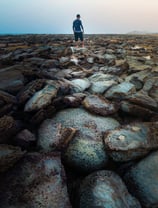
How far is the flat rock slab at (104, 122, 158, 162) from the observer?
296 cm

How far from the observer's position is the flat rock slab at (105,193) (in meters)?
2.29

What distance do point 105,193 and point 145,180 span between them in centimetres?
57

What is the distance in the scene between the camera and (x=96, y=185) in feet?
8.16

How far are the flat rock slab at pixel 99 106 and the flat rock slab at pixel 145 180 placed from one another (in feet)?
4.18

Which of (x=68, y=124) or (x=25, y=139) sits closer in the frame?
(x=25, y=139)

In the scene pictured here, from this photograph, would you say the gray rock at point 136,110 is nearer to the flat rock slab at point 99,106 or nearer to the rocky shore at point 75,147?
the rocky shore at point 75,147

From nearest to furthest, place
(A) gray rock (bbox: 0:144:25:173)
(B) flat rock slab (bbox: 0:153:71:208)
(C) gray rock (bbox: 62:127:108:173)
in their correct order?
(B) flat rock slab (bbox: 0:153:71:208)
(A) gray rock (bbox: 0:144:25:173)
(C) gray rock (bbox: 62:127:108:173)

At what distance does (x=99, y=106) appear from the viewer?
13.4 feet

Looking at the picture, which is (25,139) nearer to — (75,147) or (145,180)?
(75,147)

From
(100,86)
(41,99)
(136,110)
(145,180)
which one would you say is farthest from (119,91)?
(145,180)

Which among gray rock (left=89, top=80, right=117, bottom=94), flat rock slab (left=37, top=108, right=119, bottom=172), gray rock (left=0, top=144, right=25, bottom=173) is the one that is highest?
gray rock (left=0, top=144, right=25, bottom=173)

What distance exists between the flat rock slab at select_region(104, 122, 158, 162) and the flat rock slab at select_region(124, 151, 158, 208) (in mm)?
141

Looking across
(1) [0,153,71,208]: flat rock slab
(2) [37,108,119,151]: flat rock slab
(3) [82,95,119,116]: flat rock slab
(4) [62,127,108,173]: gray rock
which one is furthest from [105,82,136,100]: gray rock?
(1) [0,153,71,208]: flat rock slab

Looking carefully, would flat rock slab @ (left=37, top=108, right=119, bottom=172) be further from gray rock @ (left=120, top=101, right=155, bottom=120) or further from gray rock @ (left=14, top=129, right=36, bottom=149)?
gray rock @ (left=120, top=101, right=155, bottom=120)
